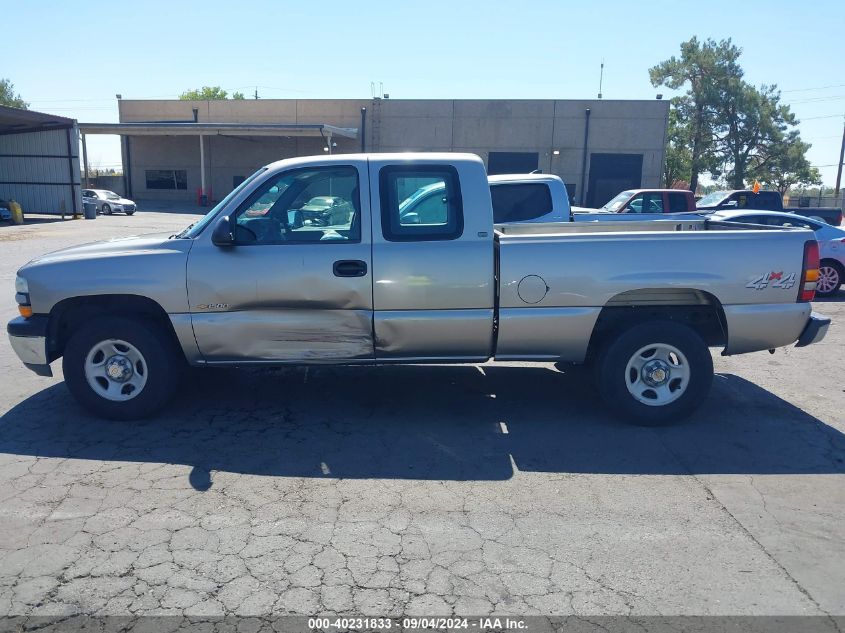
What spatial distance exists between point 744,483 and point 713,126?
5289 cm

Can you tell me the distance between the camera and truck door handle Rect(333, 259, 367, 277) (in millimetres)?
5117

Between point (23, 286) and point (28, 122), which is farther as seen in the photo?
point (28, 122)

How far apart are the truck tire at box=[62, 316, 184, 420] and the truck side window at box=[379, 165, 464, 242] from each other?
6.74ft

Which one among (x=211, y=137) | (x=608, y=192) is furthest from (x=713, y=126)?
(x=211, y=137)

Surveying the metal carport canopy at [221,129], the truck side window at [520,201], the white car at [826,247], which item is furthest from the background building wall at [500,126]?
the truck side window at [520,201]

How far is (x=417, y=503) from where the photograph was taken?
13.4ft

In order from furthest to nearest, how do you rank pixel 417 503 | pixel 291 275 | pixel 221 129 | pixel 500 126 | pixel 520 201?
pixel 500 126
pixel 221 129
pixel 520 201
pixel 291 275
pixel 417 503

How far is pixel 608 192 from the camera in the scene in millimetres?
37062

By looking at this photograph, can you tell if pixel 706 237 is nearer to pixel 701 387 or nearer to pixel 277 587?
pixel 701 387

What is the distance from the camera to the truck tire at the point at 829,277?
12125 mm

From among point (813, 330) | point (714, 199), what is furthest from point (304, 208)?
point (714, 199)

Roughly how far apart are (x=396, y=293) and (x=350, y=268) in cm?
41

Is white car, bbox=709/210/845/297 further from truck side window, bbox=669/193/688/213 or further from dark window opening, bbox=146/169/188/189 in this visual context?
dark window opening, bbox=146/169/188/189

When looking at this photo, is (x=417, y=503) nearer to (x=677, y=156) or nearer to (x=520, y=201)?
(x=520, y=201)
